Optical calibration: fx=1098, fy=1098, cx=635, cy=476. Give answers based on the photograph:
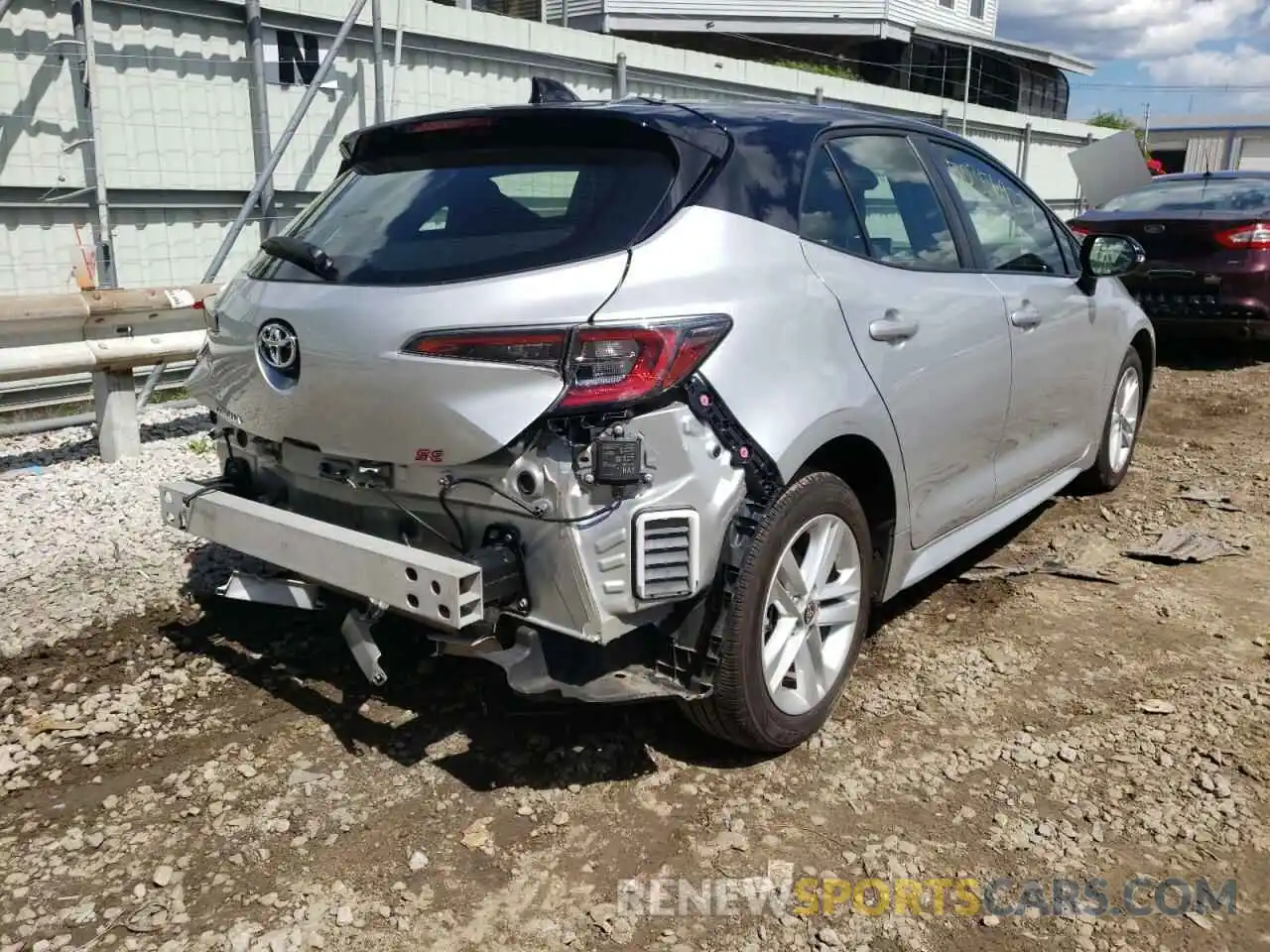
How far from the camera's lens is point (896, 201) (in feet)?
12.1

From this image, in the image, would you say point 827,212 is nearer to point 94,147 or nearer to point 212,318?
point 212,318

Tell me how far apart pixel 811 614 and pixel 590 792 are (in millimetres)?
809

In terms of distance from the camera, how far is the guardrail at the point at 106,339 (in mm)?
5375

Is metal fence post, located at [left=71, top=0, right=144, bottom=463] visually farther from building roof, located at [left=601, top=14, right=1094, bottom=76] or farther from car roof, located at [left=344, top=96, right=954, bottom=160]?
building roof, located at [left=601, top=14, right=1094, bottom=76]

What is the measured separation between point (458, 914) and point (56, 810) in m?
1.25

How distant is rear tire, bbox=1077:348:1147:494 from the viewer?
551cm

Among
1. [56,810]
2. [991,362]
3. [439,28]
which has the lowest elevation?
[56,810]

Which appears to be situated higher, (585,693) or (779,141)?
(779,141)

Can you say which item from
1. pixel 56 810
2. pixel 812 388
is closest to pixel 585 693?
pixel 812 388

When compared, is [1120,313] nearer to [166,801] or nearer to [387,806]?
[387,806]

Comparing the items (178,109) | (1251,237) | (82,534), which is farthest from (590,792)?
(1251,237)

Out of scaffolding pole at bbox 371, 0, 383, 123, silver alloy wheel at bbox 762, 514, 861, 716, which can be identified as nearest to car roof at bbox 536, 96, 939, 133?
silver alloy wheel at bbox 762, 514, 861, 716

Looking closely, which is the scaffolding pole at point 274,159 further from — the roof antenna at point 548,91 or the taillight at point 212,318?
the roof antenna at point 548,91

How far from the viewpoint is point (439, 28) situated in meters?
8.81
